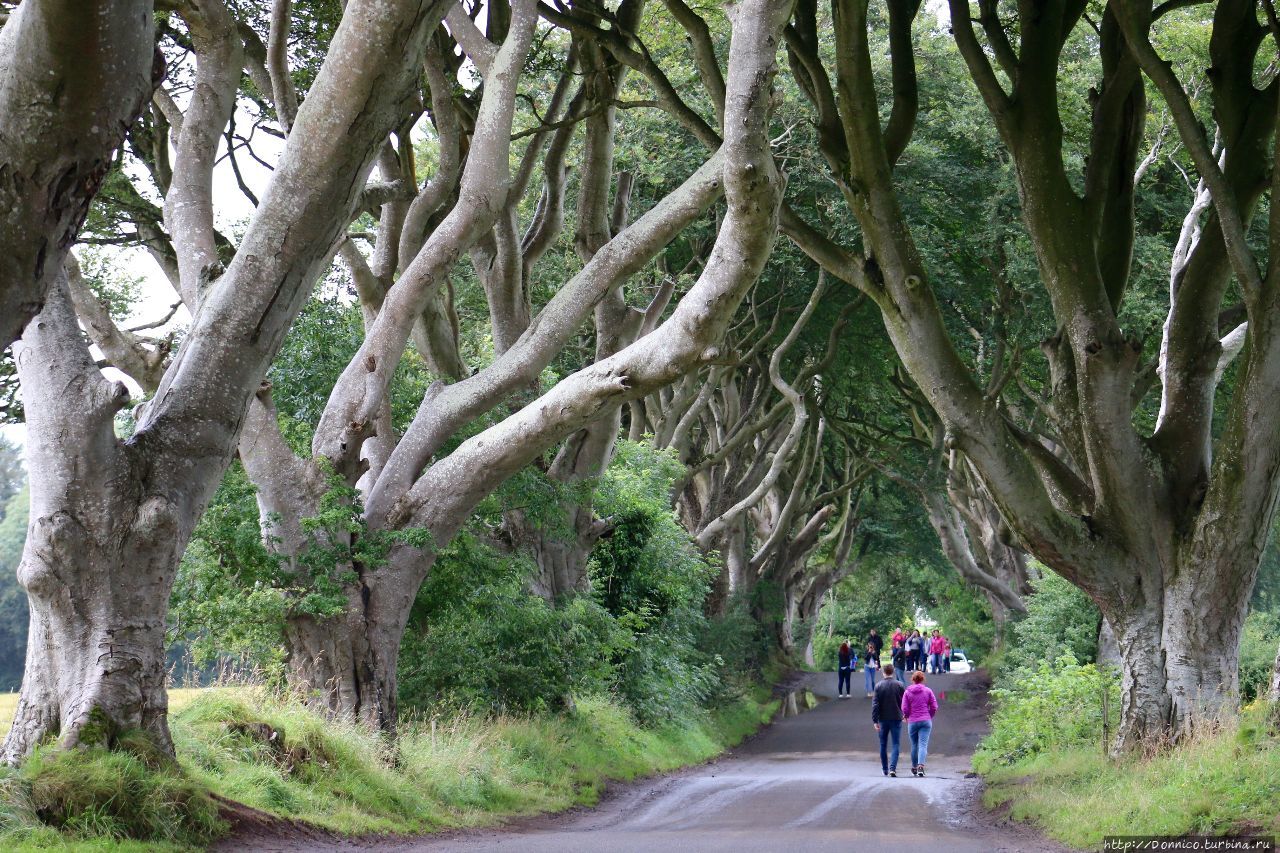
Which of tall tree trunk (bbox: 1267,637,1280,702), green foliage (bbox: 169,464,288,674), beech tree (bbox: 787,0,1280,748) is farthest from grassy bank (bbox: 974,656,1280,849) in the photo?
green foliage (bbox: 169,464,288,674)

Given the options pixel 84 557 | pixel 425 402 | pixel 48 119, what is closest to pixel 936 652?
pixel 425 402

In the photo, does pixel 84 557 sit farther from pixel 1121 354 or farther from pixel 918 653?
pixel 918 653

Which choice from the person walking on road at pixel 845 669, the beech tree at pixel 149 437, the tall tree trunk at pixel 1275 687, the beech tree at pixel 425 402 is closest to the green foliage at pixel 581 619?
the beech tree at pixel 425 402

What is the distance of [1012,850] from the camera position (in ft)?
30.8

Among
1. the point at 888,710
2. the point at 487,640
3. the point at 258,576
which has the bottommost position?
the point at 888,710

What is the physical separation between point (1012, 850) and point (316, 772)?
18.2ft

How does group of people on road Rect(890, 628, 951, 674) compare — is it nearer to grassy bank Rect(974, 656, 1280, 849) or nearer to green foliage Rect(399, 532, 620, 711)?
grassy bank Rect(974, 656, 1280, 849)

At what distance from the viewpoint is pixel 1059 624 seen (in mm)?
26172

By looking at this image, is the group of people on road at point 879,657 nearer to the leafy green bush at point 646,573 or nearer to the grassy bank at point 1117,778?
the leafy green bush at point 646,573

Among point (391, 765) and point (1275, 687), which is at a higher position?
point (1275, 687)

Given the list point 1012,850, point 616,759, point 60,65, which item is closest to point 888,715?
point 616,759

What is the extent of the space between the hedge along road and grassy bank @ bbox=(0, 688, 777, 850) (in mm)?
495

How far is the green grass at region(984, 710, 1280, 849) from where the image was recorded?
862cm

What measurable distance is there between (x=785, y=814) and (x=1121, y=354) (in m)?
5.70
